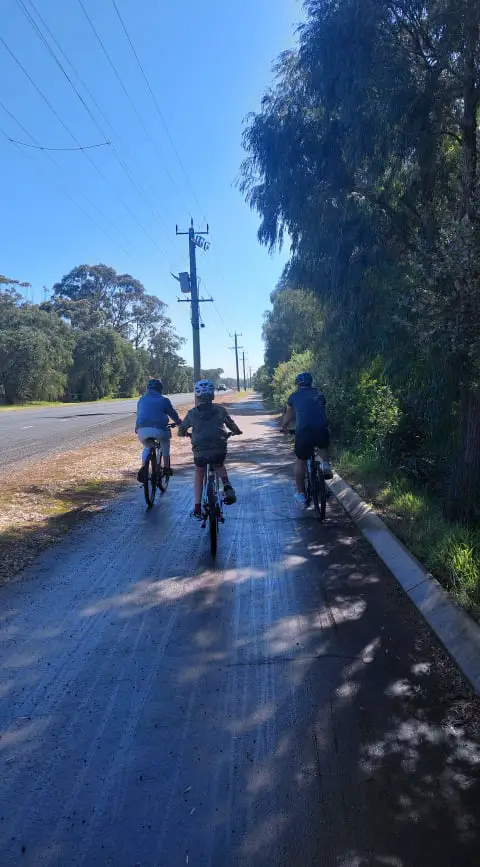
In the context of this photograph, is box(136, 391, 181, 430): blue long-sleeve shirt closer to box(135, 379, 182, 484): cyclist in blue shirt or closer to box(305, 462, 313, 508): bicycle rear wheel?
box(135, 379, 182, 484): cyclist in blue shirt

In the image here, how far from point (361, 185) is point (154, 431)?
483cm

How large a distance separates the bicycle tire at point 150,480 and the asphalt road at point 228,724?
2.73 metres

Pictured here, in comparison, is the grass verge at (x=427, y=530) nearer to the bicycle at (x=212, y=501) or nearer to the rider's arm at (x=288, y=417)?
the rider's arm at (x=288, y=417)

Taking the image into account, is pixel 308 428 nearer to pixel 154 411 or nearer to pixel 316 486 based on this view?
pixel 316 486

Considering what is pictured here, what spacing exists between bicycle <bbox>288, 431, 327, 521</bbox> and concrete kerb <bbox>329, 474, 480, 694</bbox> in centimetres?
50

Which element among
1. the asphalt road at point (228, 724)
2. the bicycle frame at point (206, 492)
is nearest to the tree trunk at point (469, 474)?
the asphalt road at point (228, 724)

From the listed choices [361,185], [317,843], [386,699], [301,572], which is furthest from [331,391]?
[317,843]

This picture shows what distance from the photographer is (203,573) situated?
18.3 feet

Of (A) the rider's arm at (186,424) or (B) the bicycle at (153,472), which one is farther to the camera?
(B) the bicycle at (153,472)

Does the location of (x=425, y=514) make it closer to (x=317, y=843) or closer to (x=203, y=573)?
(x=203, y=573)

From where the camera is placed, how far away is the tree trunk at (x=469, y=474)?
20.7ft

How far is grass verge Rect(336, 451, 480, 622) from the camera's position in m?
4.75

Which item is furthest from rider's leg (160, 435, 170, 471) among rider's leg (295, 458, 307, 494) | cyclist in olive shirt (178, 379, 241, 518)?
cyclist in olive shirt (178, 379, 241, 518)

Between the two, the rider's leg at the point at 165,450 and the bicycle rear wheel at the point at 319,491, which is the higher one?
the rider's leg at the point at 165,450
